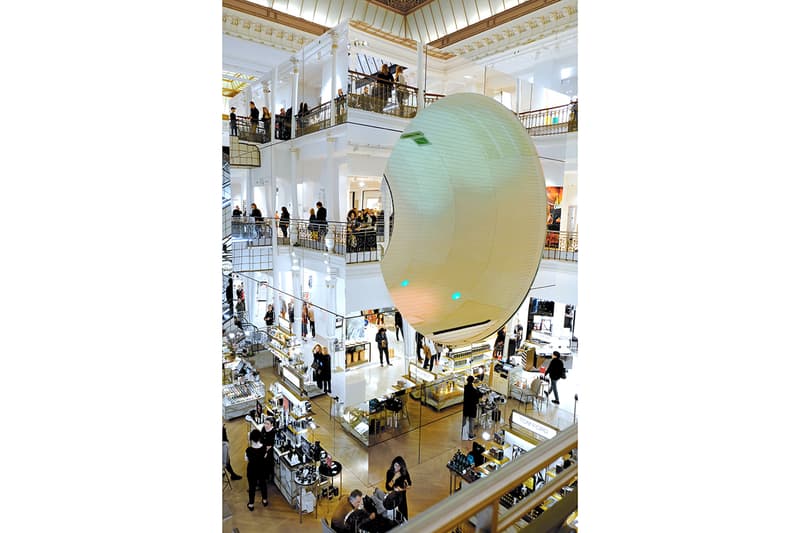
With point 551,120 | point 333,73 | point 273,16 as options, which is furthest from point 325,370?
point 551,120

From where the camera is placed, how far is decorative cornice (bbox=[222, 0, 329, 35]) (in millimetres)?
2117

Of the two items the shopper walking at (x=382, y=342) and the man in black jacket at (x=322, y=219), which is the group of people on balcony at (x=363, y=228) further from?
the shopper walking at (x=382, y=342)

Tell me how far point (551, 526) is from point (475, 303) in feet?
5.73

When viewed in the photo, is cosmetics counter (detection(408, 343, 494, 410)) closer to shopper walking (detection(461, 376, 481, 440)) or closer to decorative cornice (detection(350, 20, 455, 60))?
shopper walking (detection(461, 376, 481, 440))

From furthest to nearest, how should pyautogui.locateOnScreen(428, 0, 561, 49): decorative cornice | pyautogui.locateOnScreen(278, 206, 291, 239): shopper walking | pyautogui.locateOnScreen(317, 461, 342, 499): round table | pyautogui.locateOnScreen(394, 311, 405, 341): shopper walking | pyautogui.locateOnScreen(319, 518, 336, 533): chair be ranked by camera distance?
pyautogui.locateOnScreen(428, 0, 561, 49): decorative cornice, pyautogui.locateOnScreen(319, 518, 336, 533): chair, pyautogui.locateOnScreen(317, 461, 342, 499): round table, pyautogui.locateOnScreen(394, 311, 405, 341): shopper walking, pyautogui.locateOnScreen(278, 206, 291, 239): shopper walking

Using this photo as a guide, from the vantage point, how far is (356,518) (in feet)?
8.97

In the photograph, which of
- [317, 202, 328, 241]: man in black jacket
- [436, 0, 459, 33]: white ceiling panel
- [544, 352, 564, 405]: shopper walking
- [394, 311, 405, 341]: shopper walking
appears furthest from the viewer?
[544, 352, 564, 405]: shopper walking

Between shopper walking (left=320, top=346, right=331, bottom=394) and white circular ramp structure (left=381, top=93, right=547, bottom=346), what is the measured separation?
43 centimetres

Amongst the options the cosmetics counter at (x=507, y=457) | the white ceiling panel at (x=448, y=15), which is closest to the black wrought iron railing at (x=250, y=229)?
the cosmetics counter at (x=507, y=457)

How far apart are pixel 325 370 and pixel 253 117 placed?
50.1 inches

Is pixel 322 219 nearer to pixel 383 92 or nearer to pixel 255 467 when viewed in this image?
pixel 383 92

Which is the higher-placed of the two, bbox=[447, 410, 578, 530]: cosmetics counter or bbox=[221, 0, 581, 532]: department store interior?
bbox=[221, 0, 581, 532]: department store interior

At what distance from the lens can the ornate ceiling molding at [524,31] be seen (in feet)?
12.4

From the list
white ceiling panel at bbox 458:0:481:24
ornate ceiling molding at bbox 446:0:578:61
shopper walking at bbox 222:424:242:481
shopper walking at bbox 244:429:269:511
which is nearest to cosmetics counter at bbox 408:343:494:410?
shopper walking at bbox 244:429:269:511
